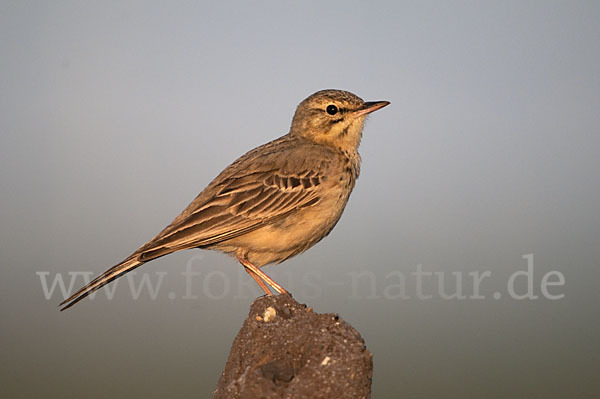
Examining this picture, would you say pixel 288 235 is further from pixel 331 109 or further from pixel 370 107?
pixel 370 107

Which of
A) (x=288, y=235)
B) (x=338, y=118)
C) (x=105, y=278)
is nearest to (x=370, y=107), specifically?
(x=338, y=118)

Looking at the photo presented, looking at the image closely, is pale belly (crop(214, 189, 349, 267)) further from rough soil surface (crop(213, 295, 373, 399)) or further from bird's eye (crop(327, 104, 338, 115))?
rough soil surface (crop(213, 295, 373, 399))

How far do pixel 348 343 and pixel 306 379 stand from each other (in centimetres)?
49

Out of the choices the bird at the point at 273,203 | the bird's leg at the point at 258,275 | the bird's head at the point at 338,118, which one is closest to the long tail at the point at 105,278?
the bird at the point at 273,203

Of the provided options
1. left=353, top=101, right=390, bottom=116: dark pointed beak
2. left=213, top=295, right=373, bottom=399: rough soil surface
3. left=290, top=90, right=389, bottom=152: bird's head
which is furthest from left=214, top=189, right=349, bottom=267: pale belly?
left=213, top=295, right=373, bottom=399: rough soil surface

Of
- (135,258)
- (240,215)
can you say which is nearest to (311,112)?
(240,215)

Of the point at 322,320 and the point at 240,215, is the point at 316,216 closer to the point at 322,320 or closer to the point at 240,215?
the point at 240,215

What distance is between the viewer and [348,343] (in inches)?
221

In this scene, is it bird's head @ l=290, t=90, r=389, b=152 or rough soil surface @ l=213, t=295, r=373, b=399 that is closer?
rough soil surface @ l=213, t=295, r=373, b=399

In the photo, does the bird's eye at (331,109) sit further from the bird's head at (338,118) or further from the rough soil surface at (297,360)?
the rough soil surface at (297,360)

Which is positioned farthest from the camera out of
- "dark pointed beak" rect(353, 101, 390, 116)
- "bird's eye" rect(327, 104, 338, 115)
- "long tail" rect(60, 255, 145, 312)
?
"bird's eye" rect(327, 104, 338, 115)

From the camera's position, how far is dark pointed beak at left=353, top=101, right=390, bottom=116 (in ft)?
28.7

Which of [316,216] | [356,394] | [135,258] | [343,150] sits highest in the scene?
[343,150]

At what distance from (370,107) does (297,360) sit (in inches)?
166
